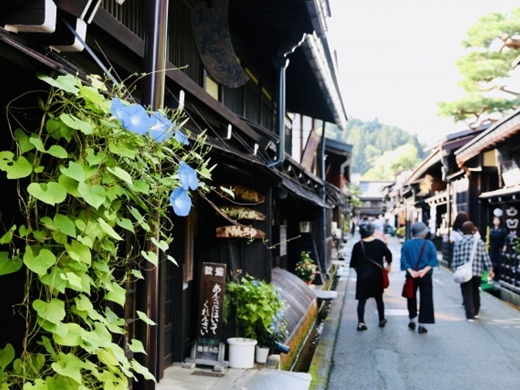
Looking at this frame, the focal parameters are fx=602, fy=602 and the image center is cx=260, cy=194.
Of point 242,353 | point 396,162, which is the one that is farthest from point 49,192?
point 396,162

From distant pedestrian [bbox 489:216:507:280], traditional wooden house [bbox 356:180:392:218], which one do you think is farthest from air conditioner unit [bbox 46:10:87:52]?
traditional wooden house [bbox 356:180:392:218]

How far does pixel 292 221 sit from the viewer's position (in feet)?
63.3

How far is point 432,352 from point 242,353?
3870mm

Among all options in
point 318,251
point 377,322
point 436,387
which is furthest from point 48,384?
point 318,251

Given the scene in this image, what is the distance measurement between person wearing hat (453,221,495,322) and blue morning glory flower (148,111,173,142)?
10.8 metres

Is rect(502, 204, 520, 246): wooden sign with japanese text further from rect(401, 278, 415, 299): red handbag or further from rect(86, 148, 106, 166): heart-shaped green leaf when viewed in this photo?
rect(86, 148, 106, 166): heart-shaped green leaf

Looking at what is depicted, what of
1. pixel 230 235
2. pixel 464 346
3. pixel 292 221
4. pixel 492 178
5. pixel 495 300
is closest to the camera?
pixel 230 235

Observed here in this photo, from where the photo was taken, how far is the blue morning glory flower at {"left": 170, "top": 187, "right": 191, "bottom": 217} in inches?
126

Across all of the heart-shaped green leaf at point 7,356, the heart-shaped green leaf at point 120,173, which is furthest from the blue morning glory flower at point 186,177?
the heart-shaped green leaf at point 7,356

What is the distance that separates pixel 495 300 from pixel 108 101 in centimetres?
1570

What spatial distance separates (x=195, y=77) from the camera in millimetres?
8312

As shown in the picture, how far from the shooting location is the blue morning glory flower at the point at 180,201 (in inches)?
126

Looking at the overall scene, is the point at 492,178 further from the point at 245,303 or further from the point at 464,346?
the point at 245,303

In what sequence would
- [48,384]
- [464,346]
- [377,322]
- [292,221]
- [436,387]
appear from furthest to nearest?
[292,221] < [377,322] < [464,346] < [436,387] < [48,384]
